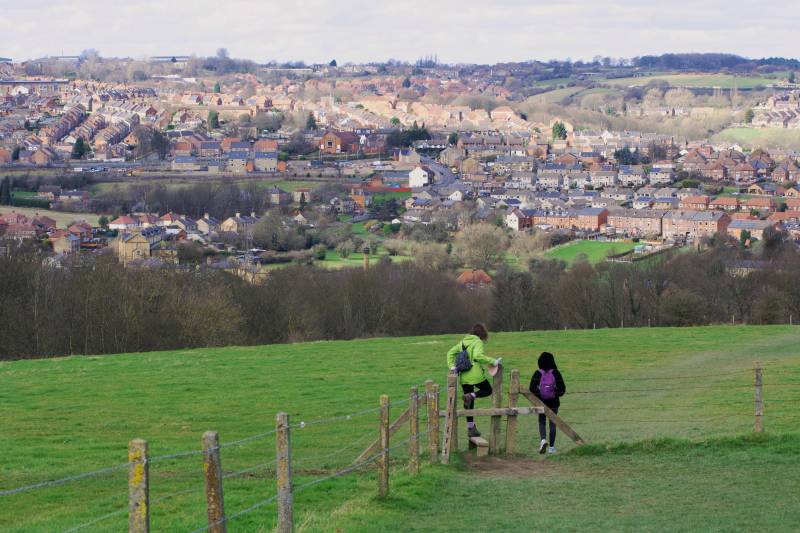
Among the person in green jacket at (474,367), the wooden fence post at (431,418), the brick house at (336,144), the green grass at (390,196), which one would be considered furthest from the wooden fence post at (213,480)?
the brick house at (336,144)

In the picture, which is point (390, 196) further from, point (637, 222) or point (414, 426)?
point (414, 426)

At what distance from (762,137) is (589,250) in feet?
309

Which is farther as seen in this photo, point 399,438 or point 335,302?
point 335,302

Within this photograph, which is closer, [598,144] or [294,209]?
[294,209]

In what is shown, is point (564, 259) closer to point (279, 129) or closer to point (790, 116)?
point (279, 129)

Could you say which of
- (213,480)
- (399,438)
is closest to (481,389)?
(399,438)

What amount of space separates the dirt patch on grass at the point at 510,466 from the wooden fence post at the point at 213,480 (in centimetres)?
436

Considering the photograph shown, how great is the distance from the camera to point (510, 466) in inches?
476

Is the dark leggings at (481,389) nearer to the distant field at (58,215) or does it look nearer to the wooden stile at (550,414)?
the wooden stile at (550,414)

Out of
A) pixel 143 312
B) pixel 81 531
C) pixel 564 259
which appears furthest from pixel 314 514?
pixel 564 259

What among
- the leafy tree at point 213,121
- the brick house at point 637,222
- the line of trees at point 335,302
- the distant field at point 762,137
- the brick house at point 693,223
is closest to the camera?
the line of trees at point 335,302

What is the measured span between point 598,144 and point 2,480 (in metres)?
137

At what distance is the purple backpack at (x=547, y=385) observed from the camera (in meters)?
12.8

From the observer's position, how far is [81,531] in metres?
9.63
